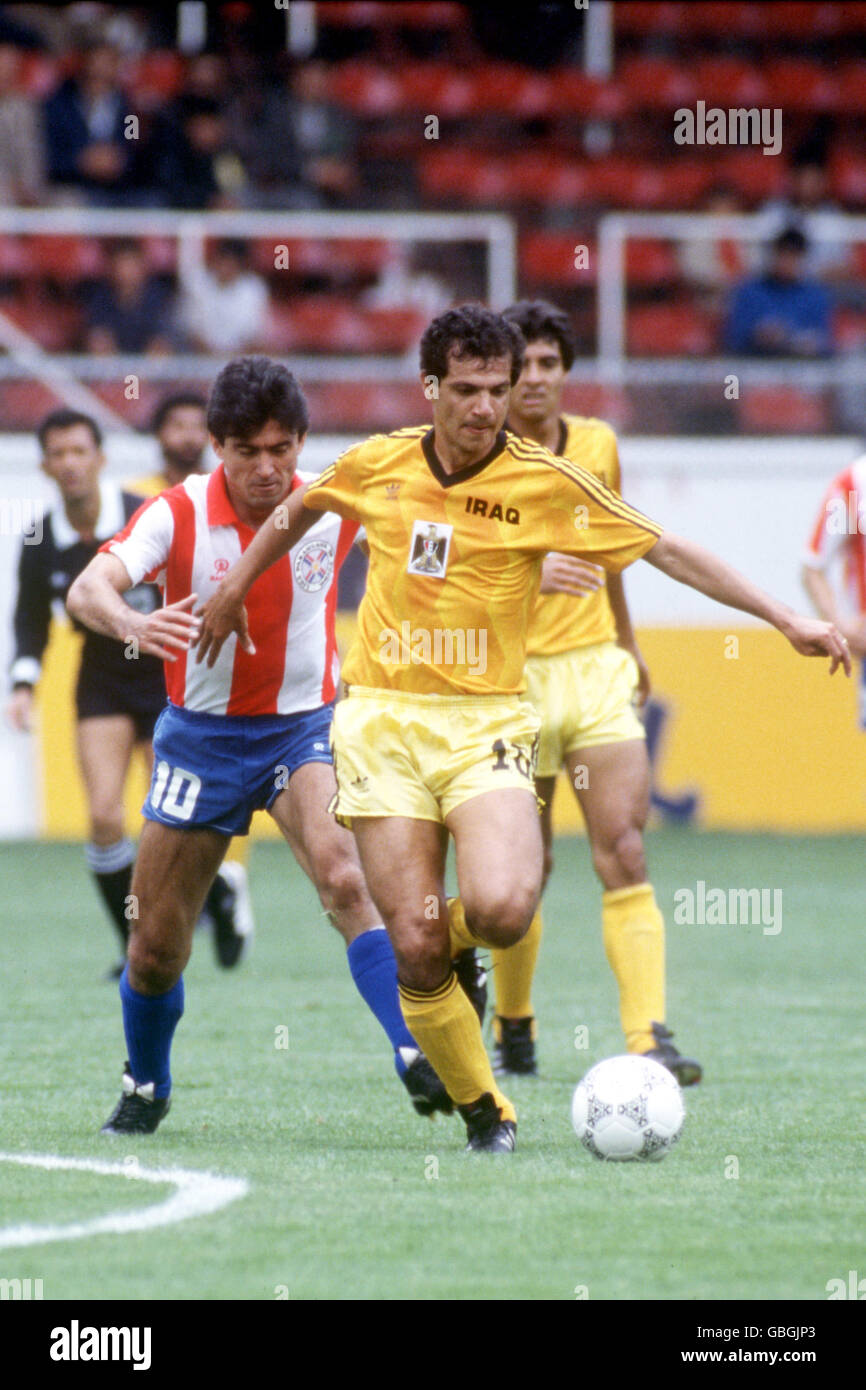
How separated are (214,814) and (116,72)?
12445 mm

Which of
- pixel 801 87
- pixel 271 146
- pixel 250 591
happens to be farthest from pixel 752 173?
pixel 250 591

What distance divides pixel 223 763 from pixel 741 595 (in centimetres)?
150

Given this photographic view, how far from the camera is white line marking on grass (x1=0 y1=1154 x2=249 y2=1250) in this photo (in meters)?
4.46

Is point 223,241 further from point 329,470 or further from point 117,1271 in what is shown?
point 117,1271

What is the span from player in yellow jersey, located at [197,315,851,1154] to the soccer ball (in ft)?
0.76

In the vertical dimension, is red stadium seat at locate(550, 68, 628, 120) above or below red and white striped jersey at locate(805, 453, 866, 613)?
above

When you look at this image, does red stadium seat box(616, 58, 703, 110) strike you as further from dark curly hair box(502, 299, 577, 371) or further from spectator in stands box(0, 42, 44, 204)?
dark curly hair box(502, 299, 577, 371)

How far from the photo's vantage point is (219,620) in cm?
543

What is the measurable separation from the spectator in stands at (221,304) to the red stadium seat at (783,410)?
3531mm

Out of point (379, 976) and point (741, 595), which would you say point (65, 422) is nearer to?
point (379, 976)

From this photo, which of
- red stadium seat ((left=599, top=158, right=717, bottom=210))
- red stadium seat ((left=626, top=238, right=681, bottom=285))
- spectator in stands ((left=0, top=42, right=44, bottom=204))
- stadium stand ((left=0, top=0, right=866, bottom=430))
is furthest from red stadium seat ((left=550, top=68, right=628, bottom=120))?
spectator in stands ((left=0, top=42, right=44, bottom=204))

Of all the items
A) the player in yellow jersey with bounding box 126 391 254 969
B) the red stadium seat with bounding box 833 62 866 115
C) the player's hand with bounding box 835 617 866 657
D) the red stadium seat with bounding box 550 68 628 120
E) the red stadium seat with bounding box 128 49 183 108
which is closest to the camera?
the player's hand with bounding box 835 617 866 657
